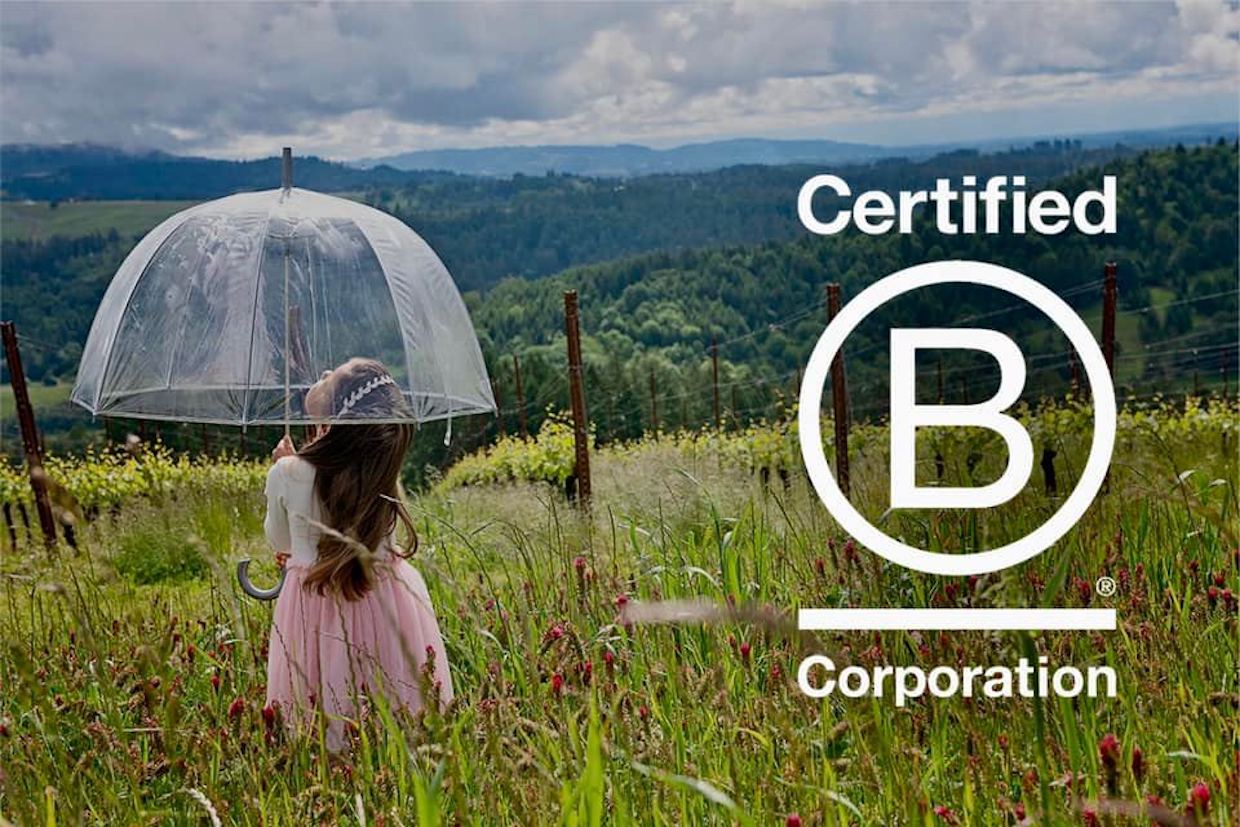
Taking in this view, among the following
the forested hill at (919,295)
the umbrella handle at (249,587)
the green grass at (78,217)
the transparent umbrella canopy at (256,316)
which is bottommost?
the forested hill at (919,295)

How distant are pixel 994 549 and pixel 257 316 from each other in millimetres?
2414

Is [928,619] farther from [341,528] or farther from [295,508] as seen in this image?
[295,508]

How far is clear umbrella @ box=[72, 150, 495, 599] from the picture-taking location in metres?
3.74

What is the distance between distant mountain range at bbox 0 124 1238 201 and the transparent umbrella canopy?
113 meters

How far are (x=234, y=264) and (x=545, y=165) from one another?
172 meters

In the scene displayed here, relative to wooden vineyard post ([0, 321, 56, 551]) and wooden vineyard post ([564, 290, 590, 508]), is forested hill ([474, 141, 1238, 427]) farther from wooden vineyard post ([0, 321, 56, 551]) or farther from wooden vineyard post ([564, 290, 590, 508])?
wooden vineyard post ([564, 290, 590, 508])

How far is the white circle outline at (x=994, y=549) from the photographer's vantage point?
3.59 metres

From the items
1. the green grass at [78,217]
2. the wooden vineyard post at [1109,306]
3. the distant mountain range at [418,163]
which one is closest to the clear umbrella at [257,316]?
the wooden vineyard post at [1109,306]

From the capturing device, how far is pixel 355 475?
348 cm

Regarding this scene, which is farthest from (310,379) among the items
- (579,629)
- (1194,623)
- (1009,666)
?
(1194,623)

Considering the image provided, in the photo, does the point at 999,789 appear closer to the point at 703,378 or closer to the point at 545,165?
the point at 703,378

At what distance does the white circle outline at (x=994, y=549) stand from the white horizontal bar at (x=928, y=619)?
22cm

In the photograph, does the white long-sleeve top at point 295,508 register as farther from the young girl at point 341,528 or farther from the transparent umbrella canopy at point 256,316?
the transparent umbrella canopy at point 256,316

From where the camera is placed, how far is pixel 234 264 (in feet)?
12.3
